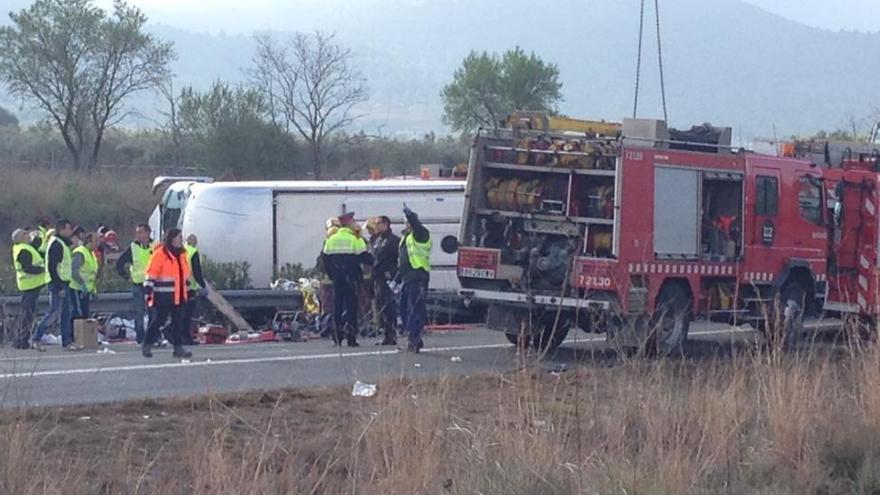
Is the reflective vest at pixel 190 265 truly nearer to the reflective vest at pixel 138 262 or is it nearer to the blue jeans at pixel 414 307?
the reflective vest at pixel 138 262

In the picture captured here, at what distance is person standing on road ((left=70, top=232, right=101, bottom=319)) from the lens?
2066 centimetres

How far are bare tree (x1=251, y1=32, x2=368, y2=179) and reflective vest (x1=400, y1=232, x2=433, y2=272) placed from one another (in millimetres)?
36322

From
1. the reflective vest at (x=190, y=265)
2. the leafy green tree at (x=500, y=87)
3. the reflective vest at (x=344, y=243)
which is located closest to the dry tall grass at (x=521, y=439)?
the reflective vest at (x=344, y=243)

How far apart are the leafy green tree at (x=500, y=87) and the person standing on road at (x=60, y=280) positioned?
35.8m

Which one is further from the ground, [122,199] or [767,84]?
[767,84]

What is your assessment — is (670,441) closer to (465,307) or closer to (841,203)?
(841,203)

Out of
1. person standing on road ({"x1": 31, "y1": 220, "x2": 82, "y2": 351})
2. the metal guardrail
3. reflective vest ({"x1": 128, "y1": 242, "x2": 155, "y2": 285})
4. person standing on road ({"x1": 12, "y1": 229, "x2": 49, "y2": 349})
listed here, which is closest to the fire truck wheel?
reflective vest ({"x1": 128, "y1": 242, "x2": 155, "y2": 285})

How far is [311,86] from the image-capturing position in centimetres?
6025

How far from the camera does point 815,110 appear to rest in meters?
122

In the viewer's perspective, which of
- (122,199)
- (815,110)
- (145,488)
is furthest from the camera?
(815,110)

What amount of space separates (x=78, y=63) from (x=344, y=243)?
3368 cm

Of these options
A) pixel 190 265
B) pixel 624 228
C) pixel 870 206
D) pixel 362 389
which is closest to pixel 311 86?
pixel 190 265

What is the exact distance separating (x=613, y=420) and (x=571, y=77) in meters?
158

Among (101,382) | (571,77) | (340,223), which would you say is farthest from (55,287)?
(571,77)
